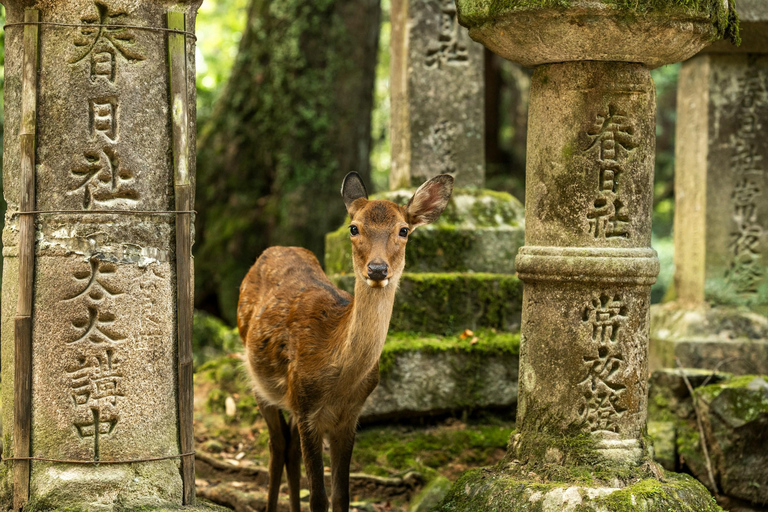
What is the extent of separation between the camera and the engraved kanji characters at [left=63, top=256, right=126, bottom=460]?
14.6 ft

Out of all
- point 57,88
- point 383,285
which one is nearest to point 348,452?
point 383,285

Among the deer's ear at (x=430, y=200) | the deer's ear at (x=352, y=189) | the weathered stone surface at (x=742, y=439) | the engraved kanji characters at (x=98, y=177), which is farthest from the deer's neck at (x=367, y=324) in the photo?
the weathered stone surface at (x=742, y=439)

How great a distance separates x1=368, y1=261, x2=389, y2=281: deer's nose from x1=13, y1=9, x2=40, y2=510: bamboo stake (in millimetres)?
1636

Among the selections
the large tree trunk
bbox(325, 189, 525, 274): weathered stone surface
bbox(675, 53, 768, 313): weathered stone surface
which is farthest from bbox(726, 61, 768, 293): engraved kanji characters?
the large tree trunk

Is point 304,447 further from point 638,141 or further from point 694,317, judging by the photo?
point 694,317

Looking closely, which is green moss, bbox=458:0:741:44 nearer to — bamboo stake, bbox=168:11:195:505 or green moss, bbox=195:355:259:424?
bamboo stake, bbox=168:11:195:505

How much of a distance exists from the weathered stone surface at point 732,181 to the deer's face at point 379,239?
4162 millimetres

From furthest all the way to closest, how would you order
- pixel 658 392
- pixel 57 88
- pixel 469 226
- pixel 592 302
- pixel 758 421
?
pixel 469 226 → pixel 658 392 → pixel 758 421 → pixel 592 302 → pixel 57 88

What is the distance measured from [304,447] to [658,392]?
305cm

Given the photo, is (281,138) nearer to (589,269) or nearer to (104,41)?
(104,41)

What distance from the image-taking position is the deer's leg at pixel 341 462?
216 inches

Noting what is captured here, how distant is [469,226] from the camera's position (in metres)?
7.95

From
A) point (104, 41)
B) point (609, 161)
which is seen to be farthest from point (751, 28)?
point (104, 41)

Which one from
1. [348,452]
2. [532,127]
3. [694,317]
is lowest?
[348,452]
